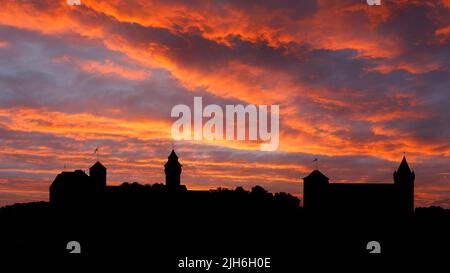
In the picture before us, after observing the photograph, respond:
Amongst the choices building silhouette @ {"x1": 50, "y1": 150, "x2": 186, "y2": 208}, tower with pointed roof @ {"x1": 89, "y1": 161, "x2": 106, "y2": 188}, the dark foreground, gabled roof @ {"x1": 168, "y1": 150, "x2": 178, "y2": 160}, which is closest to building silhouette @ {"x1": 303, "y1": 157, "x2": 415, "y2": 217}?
the dark foreground

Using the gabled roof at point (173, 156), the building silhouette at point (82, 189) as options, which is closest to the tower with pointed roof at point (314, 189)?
the gabled roof at point (173, 156)

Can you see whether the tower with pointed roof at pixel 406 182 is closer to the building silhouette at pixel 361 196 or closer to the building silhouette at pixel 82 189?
the building silhouette at pixel 361 196

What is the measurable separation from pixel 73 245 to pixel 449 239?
170 ft

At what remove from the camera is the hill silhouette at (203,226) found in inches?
2729

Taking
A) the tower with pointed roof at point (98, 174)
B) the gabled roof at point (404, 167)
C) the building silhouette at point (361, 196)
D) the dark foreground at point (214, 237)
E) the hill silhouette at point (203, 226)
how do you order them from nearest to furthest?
1. the dark foreground at point (214, 237)
2. the hill silhouette at point (203, 226)
3. the tower with pointed roof at point (98, 174)
4. the building silhouette at point (361, 196)
5. the gabled roof at point (404, 167)

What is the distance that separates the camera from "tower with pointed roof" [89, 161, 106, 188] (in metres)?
90.7

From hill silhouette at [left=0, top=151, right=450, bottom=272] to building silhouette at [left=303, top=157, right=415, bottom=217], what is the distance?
181 mm

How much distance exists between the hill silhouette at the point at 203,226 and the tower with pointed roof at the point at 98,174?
171mm

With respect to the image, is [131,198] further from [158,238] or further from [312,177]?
[312,177]

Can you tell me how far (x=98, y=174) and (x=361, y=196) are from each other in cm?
4604

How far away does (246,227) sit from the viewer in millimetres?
77812

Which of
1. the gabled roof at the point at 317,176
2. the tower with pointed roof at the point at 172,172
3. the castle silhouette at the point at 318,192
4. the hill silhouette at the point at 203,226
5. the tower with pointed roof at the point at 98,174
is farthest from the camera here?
the tower with pointed roof at the point at 172,172

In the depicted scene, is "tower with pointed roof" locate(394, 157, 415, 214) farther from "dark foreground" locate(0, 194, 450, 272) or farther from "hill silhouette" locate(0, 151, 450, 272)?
"dark foreground" locate(0, 194, 450, 272)
